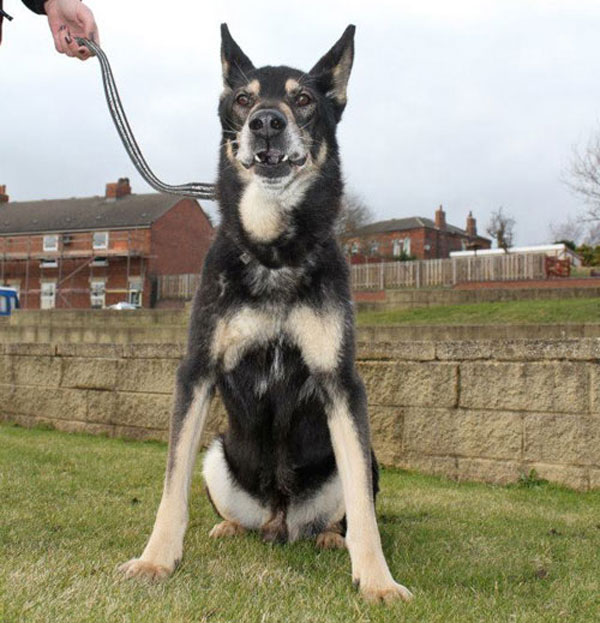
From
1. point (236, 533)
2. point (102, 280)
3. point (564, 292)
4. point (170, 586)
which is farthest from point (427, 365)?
point (102, 280)

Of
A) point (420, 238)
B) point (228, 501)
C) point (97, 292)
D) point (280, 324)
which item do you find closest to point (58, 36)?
point (280, 324)

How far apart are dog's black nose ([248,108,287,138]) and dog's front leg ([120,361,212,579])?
1117 mm

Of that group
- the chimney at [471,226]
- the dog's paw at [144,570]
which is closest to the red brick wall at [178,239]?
the chimney at [471,226]

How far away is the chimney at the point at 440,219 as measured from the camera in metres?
76.3

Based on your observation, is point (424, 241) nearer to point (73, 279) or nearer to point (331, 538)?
point (73, 279)

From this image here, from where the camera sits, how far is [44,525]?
3793 millimetres

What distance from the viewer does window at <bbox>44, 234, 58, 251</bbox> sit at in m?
50.5

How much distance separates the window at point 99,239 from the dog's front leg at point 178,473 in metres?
48.2

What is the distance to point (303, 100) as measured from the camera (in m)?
3.26

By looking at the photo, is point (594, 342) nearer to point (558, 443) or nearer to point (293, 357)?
point (558, 443)

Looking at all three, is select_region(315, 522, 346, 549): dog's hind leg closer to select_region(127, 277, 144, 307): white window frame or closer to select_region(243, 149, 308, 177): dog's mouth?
select_region(243, 149, 308, 177): dog's mouth

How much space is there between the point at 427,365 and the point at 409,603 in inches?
133

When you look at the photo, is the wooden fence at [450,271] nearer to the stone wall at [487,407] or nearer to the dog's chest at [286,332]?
the stone wall at [487,407]

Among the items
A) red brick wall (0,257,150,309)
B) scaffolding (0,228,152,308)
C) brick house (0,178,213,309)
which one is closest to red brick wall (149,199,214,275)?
brick house (0,178,213,309)
